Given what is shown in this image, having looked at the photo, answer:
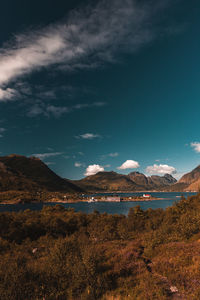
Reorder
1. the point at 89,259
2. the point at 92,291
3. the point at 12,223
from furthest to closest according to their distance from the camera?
→ the point at 12,223, the point at 89,259, the point at 92,291

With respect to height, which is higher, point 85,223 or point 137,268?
point 137,268

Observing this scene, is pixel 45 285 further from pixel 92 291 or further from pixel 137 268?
pixel 137 268

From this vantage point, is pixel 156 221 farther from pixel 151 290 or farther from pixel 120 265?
pixel 151 290

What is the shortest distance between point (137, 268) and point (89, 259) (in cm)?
1090

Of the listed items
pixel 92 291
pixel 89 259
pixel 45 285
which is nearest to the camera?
pixel 92 291

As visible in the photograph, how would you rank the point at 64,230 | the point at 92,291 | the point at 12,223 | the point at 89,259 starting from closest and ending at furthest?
the point at 92,291, the point at 89,259, the point at 12,223, the point at 64,230

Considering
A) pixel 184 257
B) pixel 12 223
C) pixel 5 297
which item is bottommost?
pixel 12 223

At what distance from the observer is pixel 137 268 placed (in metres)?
26.6

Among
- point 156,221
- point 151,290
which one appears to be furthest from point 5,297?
point 156,221

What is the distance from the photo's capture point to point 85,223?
84250 mm

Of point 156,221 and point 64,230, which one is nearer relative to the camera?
point 64,230

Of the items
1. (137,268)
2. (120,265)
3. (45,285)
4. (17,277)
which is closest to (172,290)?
(137,268)

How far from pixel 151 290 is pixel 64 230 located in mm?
63609

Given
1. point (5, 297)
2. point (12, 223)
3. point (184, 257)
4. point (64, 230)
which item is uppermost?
point (5, 297)
